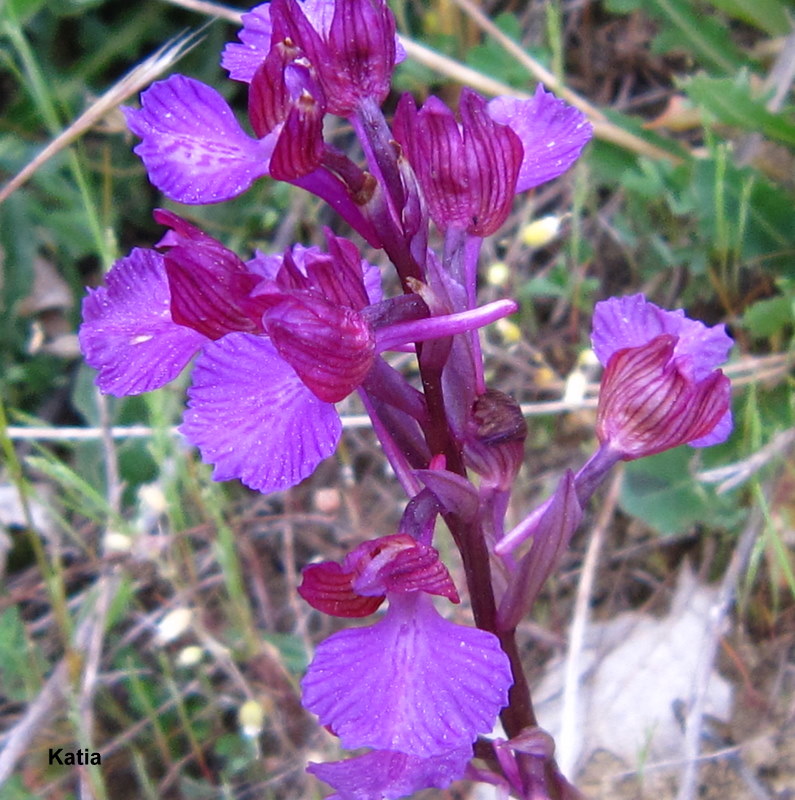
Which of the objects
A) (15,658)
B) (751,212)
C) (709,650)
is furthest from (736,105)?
(15,658)

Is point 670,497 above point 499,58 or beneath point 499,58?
beneath

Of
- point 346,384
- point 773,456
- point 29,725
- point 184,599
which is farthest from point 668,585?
point 346,384

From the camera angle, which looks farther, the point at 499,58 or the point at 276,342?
the point at 499,58

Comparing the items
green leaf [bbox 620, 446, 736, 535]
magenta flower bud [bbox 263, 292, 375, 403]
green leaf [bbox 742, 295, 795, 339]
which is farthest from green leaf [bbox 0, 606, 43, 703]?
green leaf [bbox 742, 295, 795, 339]

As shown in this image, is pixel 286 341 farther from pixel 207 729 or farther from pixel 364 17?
pixel 207 729

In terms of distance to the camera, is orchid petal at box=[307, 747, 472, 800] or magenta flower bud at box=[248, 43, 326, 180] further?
orchid petal at box=[307, 747, 472, 800]

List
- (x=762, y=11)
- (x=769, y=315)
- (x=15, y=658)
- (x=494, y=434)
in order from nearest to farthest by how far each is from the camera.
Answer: (x=494, y=434)
(x=15, y=658)
(x=769, y=315)
(x=762, y=11)

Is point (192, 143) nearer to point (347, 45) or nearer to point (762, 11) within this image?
point (347, 45)

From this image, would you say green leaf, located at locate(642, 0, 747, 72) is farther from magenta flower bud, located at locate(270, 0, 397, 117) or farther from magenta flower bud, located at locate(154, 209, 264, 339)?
magenta flower bud, located at locate(154, 209, 264, 339)
